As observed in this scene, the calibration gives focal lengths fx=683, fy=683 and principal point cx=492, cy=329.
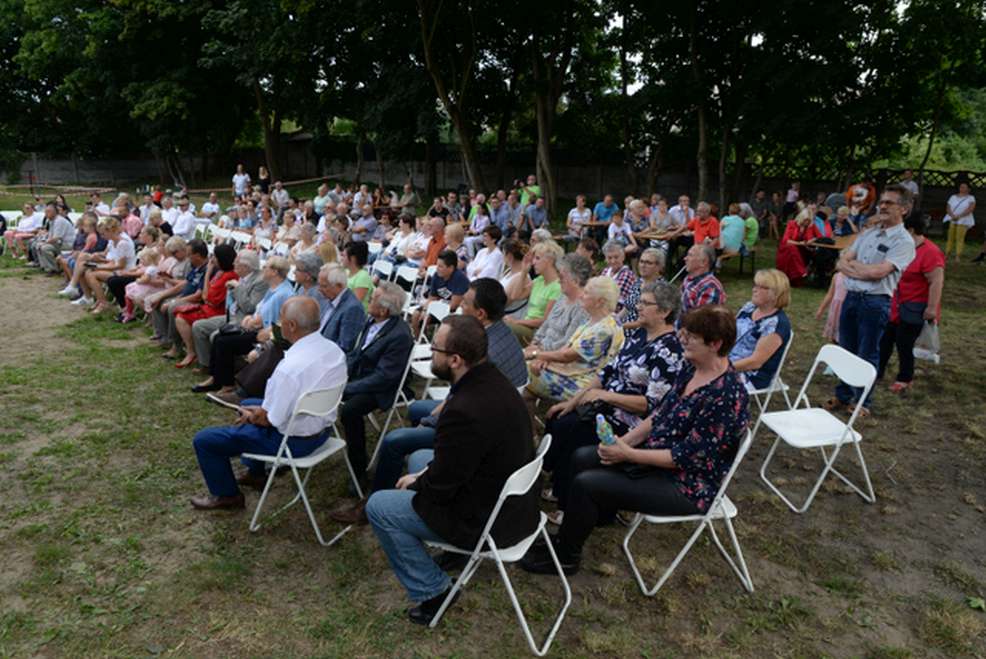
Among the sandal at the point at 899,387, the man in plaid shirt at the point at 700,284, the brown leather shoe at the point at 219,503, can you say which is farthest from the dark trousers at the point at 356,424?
the sandal at the point at 899,387

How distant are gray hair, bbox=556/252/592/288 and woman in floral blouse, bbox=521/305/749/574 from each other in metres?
1.62

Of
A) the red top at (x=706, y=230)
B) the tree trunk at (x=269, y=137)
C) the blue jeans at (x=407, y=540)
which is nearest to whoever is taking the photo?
the blue jeans at (x=407, y=540)

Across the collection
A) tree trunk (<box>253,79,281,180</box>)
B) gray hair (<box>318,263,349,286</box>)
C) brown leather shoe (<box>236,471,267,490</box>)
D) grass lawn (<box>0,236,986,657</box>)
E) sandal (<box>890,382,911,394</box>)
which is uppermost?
tree trunk (<box>253,79,281,180</box>)

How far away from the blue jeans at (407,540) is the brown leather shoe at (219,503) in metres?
1.41

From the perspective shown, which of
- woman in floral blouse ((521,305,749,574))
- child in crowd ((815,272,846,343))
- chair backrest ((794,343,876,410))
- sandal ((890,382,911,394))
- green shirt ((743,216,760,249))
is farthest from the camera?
green shirt ((743,216,760,249))

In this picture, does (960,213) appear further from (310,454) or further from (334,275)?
(310,454)

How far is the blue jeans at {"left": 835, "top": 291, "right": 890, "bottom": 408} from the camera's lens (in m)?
5.35

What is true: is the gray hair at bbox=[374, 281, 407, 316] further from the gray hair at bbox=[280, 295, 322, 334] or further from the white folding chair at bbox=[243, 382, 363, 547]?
the white folding chair at bbox=[243, 382, 363, 547]

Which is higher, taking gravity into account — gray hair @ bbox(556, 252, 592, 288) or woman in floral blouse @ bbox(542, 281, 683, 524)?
gray hair @ bbox(556, 252, 592, 288)

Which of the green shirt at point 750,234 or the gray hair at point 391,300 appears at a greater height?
the gray hair at point 391,300

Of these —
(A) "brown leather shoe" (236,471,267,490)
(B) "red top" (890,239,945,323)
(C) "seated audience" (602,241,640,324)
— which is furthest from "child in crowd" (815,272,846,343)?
(A) "brown leather shoe" (236,471,267,490)

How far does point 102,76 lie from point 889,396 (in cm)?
3316

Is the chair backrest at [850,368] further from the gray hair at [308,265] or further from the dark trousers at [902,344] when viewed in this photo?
the gray hair at [308,265]

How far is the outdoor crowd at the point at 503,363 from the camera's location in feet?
9.79
